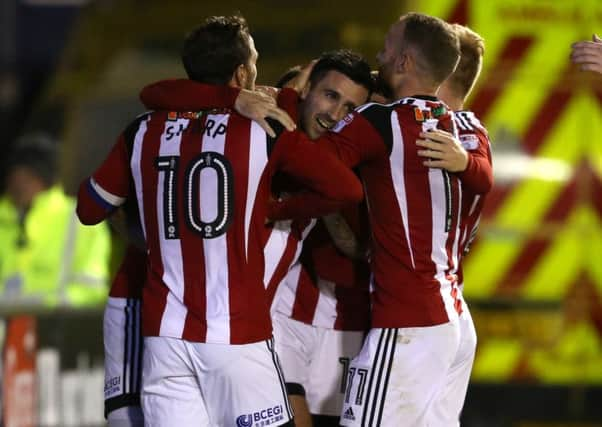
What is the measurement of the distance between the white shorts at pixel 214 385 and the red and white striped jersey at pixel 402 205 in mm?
421

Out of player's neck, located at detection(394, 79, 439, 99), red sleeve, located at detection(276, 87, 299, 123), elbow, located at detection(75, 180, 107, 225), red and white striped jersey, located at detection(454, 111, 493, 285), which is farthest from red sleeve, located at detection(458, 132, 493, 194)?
elbow, located at detection(75, 180, 107, 225)

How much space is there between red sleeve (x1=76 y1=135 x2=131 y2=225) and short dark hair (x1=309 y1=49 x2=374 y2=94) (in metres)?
0.77

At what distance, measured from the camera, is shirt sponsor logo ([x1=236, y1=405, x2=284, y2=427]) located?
4.96 meters

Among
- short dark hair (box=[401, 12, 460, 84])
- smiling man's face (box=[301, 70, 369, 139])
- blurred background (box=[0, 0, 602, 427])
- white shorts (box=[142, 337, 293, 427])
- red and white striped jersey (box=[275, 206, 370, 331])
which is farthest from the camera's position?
blurred background (box=[0, 0, 602, 427])

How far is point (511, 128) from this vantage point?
815 cm

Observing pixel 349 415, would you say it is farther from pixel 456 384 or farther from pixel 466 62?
pixel 466 62

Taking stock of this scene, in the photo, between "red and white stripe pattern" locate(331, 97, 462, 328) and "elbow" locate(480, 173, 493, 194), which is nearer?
"red and white stripe pattern" locate(331, 97, 462, 328)

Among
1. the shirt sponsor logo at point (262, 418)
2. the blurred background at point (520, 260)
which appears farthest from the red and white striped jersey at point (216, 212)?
the blurred background at point (520, 260)

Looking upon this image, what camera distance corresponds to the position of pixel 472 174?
5.14 meters

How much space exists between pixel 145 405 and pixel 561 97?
3.80 m

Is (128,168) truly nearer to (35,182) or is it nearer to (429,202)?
(429,202)

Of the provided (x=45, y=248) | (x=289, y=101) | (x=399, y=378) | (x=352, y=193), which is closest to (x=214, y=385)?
(x=399, y=378)

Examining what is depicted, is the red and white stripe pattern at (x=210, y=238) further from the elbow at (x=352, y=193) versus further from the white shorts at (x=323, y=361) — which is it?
the white shorts at (x=323, y=361)

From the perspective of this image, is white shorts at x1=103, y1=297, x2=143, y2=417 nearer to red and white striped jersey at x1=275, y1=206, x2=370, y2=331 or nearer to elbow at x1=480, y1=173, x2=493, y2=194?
red and white striped jersey at x1=275, y1=206, x2=370, y2=331
